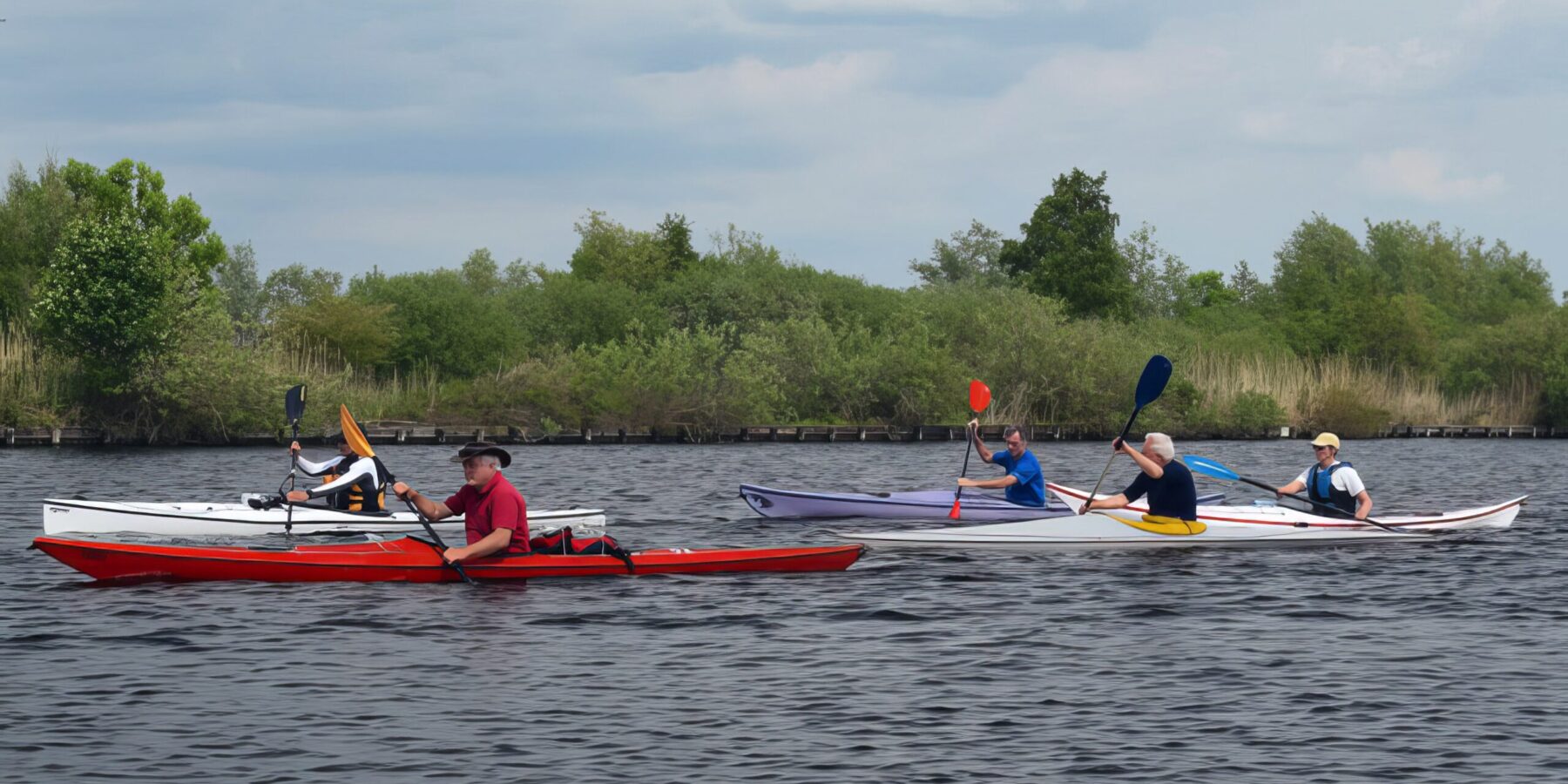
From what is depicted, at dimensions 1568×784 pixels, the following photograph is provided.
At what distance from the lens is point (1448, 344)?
73.9 m

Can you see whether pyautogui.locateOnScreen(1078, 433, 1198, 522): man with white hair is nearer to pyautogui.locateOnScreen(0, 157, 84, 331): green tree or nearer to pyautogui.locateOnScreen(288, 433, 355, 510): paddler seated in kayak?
pyautogui.locateOnScreen(288, 433, 355, 510): paddler seated in kayak

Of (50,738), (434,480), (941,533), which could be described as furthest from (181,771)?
(434,480)

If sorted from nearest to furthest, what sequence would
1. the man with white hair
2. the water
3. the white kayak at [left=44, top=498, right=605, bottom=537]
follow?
the water
the man with white hair
the white kayak at [left=44, top=498, right=605, bottom=537]

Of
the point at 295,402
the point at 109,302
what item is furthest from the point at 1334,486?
the point at 109,302

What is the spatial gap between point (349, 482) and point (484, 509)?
324cm

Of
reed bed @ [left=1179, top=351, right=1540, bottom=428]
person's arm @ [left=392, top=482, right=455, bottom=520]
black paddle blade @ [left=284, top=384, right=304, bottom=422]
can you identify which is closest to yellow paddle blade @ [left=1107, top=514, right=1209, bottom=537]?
person's arm @ [left=392, top=482, right=455, bottom=520]

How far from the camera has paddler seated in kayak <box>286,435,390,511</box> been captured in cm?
1694

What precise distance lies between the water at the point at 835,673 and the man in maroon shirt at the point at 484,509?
501 millimetres

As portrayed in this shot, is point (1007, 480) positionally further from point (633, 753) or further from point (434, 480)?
point (434, 480)

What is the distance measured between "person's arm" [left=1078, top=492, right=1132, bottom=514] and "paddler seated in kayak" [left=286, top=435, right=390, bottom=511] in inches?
287

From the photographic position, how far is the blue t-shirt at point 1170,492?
1748 cm

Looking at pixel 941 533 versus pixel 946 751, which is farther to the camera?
pixel 941 533

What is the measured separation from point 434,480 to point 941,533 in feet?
51.7

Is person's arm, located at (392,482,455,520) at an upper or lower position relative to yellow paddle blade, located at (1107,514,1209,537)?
upper
